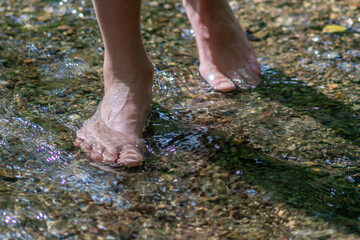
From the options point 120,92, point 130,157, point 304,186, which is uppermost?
point 120,92

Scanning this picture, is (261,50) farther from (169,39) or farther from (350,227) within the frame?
(350,227)

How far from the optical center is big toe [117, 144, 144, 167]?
5.41 ft

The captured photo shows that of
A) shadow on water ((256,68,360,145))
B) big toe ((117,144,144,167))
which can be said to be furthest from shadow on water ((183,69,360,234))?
big toe ((117,144,144,167))

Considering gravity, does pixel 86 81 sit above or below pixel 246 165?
above

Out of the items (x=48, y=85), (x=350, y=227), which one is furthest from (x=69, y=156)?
(x=350, y=227)

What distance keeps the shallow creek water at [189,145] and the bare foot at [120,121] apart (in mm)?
56

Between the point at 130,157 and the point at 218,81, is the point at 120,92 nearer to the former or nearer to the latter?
the point at 130,157

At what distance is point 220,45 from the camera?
2.38 meters

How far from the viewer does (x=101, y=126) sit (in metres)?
1.85

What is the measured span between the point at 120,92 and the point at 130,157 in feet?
1.26

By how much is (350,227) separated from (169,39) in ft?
5.96

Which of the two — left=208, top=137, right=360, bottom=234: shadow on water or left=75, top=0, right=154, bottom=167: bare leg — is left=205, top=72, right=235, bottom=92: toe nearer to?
left=75, top=0, right=154, bottom=167: bare leg

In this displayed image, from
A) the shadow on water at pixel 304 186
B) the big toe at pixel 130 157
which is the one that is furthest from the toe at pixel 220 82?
the big toe at pixel 130 157

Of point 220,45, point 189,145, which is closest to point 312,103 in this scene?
point 220,45
